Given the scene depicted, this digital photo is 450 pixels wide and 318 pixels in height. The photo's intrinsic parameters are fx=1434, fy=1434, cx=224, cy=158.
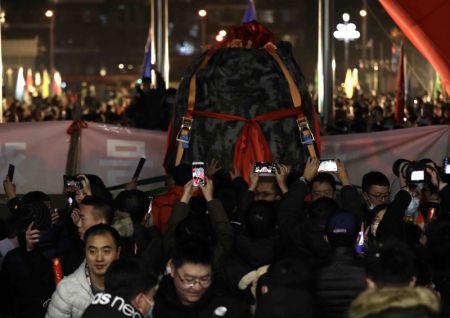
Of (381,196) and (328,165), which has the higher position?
(328,165)

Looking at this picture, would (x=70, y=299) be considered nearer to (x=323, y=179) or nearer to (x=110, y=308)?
(x=110, y=308)

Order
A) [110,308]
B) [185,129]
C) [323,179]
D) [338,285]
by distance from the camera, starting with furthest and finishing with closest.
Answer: [185,129]
[323,179]
[338,285]
[110,308]

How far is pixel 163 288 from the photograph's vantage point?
7.50 metres

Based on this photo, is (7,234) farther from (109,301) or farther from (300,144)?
(300,144)

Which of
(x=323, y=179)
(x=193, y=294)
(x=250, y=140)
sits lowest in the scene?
(x=193, y=294)

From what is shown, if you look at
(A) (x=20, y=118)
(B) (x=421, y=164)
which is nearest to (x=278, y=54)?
(B) (x=421, y=164)

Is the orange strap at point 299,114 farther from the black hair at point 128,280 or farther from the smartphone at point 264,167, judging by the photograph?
the black hair at point 128,280

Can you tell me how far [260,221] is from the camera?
8.91 meters

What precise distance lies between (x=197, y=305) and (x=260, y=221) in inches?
64.4

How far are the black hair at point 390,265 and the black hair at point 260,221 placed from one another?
208cm

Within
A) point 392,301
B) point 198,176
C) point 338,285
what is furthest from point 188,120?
point 392,301

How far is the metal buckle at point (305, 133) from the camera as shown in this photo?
13219 millimetres

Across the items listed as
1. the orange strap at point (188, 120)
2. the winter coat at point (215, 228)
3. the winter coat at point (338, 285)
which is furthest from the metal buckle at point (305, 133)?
the winter coat at point (338, 285)

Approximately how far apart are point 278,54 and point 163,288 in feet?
20.7
